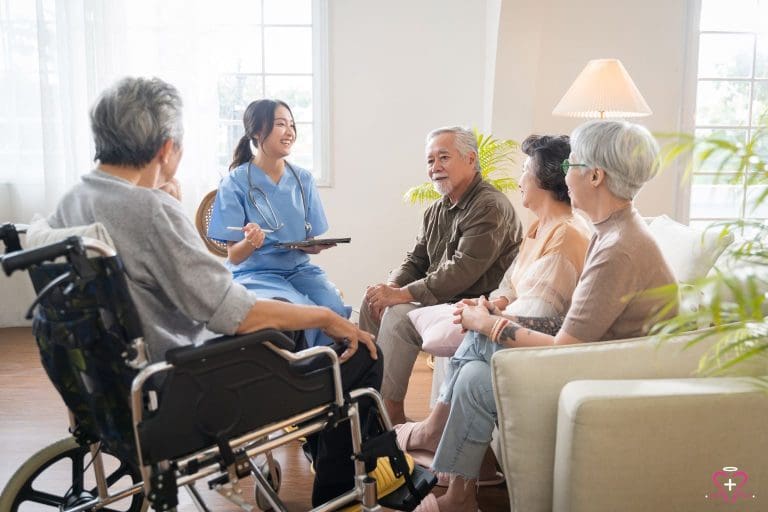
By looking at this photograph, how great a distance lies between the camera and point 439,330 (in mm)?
2400

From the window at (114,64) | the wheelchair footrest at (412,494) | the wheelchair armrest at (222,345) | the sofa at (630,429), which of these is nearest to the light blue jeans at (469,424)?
the wheelchair footrest at (412,494)

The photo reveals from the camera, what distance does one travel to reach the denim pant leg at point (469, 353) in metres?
2.10

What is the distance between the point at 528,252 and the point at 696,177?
2.64 meters

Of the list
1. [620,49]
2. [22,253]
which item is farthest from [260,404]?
[620,49]

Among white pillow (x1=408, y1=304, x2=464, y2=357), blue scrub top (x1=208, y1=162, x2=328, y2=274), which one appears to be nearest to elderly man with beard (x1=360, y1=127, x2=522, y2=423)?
white pillow (x1=408, y1=304, x2=464, y2=357)

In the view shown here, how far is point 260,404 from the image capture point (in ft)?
5.19

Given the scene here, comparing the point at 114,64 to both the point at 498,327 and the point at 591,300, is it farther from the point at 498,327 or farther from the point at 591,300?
the point at 591,300

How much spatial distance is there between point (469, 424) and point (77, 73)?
11.4 ft

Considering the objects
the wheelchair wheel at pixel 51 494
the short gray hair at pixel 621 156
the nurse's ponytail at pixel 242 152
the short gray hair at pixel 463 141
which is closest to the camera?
the wheelchair wheel at pixel 51 494

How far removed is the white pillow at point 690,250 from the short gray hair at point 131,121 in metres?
1.35

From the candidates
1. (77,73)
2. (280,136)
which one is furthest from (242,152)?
(77,73)

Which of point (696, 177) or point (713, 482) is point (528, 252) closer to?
point (713, 482)

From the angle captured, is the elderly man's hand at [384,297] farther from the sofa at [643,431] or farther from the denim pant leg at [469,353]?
the sofa at [643,431]

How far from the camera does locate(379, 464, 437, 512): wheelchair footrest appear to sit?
1.87 m
